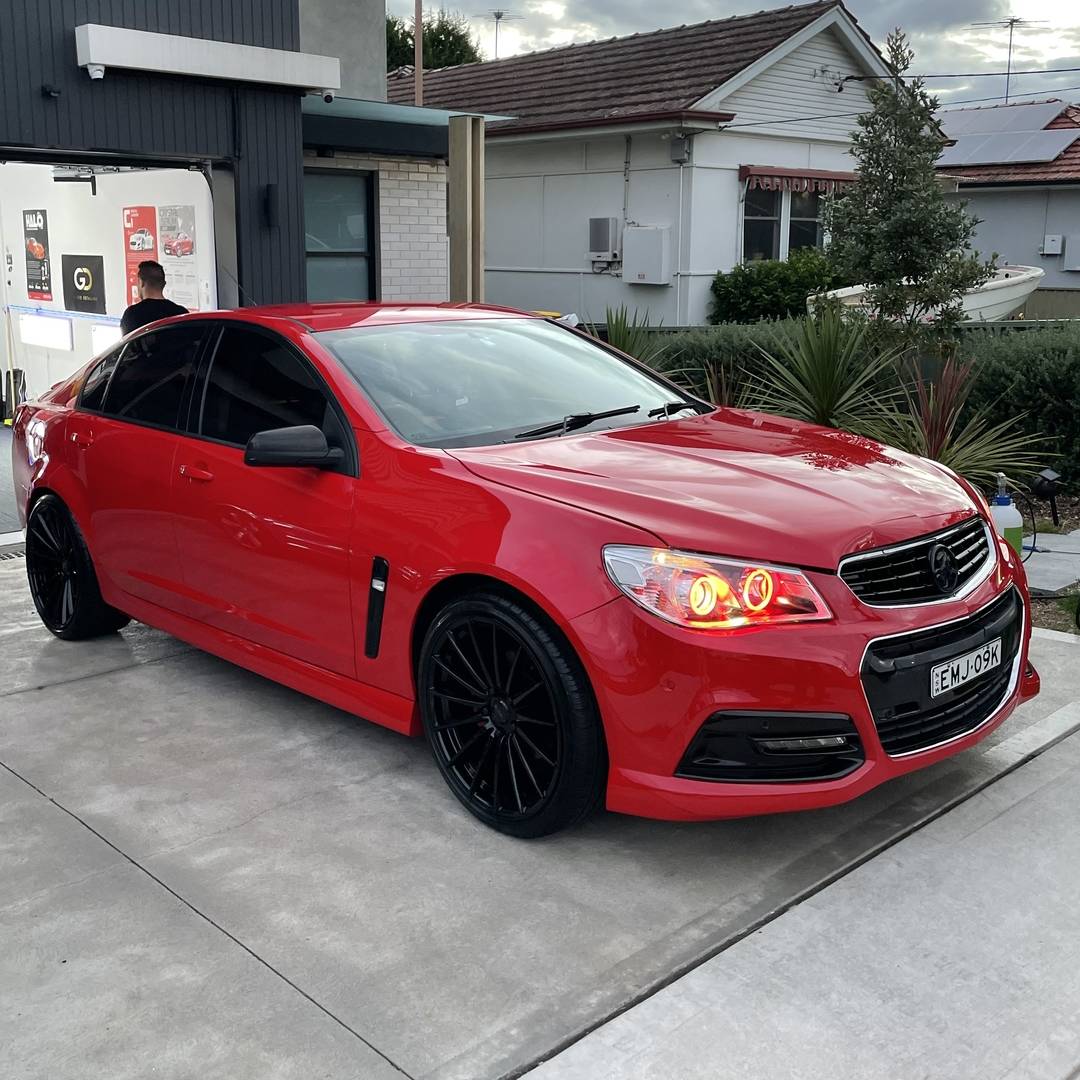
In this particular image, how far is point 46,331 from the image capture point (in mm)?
12336

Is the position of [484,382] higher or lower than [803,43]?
lower

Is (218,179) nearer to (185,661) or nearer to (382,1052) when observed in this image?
(185,661)

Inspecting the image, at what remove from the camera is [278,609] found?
449cm

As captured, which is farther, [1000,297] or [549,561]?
[1000,297]

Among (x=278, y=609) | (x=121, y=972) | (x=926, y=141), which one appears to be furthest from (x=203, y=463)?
(x=926, y=141)

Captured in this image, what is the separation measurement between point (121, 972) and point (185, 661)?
8.43ft

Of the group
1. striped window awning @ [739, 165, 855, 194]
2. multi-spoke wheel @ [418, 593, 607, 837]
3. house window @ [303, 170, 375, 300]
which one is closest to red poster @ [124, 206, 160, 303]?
house window @ [303, 170, 375, 300]

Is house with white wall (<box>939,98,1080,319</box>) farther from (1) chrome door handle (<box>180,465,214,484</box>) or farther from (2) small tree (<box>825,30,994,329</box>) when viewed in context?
(1) chrome door handle (<box>180,465,214,484</box>)

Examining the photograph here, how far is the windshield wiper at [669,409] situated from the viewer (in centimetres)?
481

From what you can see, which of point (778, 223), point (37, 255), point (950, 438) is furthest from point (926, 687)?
point (778, 223)

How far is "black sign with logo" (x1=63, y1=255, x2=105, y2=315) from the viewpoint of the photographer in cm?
1153

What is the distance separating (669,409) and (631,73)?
17335mm

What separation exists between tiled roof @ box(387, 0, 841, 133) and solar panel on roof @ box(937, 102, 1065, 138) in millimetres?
9481

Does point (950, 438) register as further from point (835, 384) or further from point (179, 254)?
point (179, 254)
